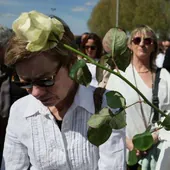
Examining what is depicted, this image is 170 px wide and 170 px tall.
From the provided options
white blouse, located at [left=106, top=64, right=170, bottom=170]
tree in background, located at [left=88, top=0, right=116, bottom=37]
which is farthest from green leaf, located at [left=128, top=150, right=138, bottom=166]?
tree in background, located at [left=88, top=0, right=116, bottom=37]

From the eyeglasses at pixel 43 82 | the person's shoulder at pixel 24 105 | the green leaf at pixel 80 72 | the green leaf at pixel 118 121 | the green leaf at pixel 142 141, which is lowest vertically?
the person's shoulder at pixel 24 105

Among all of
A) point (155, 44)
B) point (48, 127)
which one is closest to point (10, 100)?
point (155, 44)

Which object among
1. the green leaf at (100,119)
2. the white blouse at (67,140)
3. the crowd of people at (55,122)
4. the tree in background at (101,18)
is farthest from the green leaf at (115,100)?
the tree in background at (101,18)

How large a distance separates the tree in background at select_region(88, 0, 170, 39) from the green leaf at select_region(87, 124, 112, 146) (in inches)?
834

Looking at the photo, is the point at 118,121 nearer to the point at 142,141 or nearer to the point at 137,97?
the point at 142,141

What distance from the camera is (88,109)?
135 cm

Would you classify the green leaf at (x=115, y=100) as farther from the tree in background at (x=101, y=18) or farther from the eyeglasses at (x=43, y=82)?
the tree in background at (x=101, y=18)

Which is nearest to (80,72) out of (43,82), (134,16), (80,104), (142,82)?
(43,82)

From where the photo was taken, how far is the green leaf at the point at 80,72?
0.70 m

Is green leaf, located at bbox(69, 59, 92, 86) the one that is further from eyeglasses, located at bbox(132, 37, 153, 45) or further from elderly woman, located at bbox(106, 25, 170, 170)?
eyeglasses, located at bbox(132, 37, 153, 45)

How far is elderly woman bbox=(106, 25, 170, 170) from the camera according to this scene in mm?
2393

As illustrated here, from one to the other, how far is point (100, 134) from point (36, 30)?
216mm

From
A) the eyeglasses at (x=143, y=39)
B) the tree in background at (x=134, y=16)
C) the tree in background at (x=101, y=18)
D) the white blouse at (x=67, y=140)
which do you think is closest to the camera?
the white blouse at (x=67, y=140)

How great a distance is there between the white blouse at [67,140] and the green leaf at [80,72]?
0.61 meters
